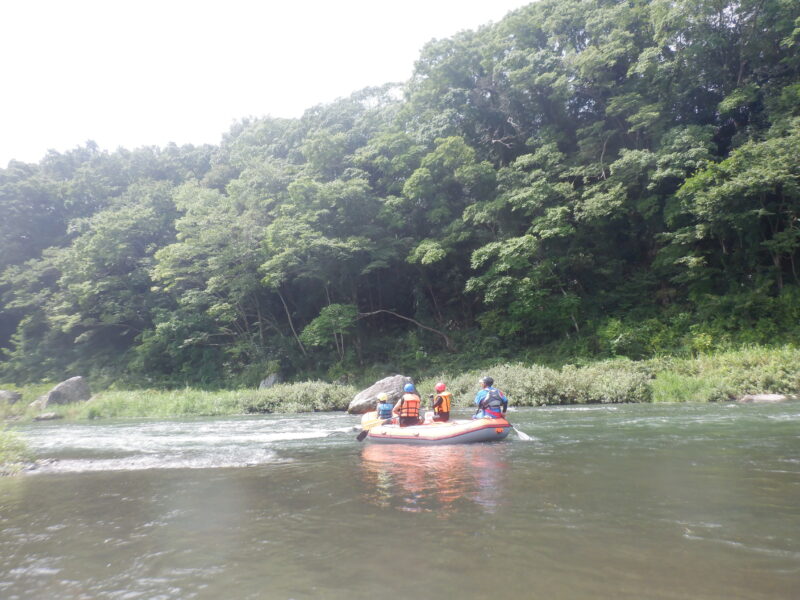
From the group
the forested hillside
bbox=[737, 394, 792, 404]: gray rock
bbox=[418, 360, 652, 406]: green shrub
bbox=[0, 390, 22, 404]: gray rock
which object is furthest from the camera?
bbox=[0, 390, 22, 404]: gray rock

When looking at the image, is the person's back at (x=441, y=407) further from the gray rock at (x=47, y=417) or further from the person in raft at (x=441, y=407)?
the gray rock at (x=47, y=417)

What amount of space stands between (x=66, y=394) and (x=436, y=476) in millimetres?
22523

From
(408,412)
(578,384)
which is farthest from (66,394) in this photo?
(578,384)

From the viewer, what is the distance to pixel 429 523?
3.88 meters

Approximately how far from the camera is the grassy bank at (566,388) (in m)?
12.4

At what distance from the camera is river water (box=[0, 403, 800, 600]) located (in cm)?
282

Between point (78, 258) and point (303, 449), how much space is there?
1018 inches

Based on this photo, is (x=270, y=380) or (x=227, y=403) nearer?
(x=227, y=403)

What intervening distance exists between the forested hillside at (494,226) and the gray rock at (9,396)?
149 inches

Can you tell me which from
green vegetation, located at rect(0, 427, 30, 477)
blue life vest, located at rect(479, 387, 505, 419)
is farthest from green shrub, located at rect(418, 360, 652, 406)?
green vegetation, located at rect(0, 427, 30, 477)

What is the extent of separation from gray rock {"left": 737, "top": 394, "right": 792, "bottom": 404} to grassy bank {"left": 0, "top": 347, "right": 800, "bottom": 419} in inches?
14.6

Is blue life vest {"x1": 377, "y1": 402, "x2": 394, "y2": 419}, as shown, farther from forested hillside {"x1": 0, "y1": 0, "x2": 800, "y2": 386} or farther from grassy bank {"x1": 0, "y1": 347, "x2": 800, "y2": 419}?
forested hillside {"x1": 0, "y1": 0, "x2": 800, "y2": 386}

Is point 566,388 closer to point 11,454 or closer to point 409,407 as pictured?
point 409,407

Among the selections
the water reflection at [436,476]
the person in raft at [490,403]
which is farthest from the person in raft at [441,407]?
the water reflection at [436,476]
